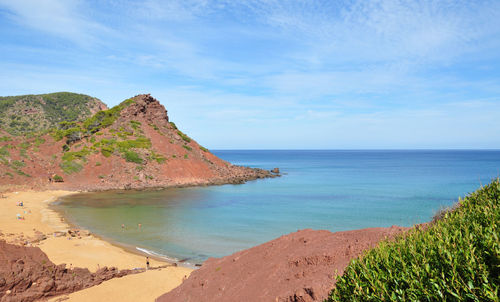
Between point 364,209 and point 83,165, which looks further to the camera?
point 83,165

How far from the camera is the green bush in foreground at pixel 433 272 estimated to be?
3893 mm

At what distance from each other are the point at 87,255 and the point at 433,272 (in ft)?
67.0

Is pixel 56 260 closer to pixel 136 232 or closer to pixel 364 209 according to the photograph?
pixel 136 232

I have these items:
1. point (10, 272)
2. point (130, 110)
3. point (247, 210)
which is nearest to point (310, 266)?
point (10, 272)

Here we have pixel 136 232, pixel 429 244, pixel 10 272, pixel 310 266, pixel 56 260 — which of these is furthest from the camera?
pixel 136 232

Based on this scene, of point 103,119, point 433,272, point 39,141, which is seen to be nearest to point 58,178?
point 39,141

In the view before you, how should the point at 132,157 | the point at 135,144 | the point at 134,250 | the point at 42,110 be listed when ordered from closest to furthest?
1. the point at 134,250
2. the point at 132,157
3. the point at 135,144
4. the point at 42,110

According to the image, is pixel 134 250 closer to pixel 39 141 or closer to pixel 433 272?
pixel 433 272

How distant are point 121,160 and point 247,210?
3399 centimetres

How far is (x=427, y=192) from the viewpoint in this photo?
52.0 m

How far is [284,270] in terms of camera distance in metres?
9.12

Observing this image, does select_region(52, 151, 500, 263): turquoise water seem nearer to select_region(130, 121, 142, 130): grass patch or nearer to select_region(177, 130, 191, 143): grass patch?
select_region(177, 130, 191, 143): grass patch

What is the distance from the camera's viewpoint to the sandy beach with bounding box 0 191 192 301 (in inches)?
550

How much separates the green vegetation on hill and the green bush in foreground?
109 meters
